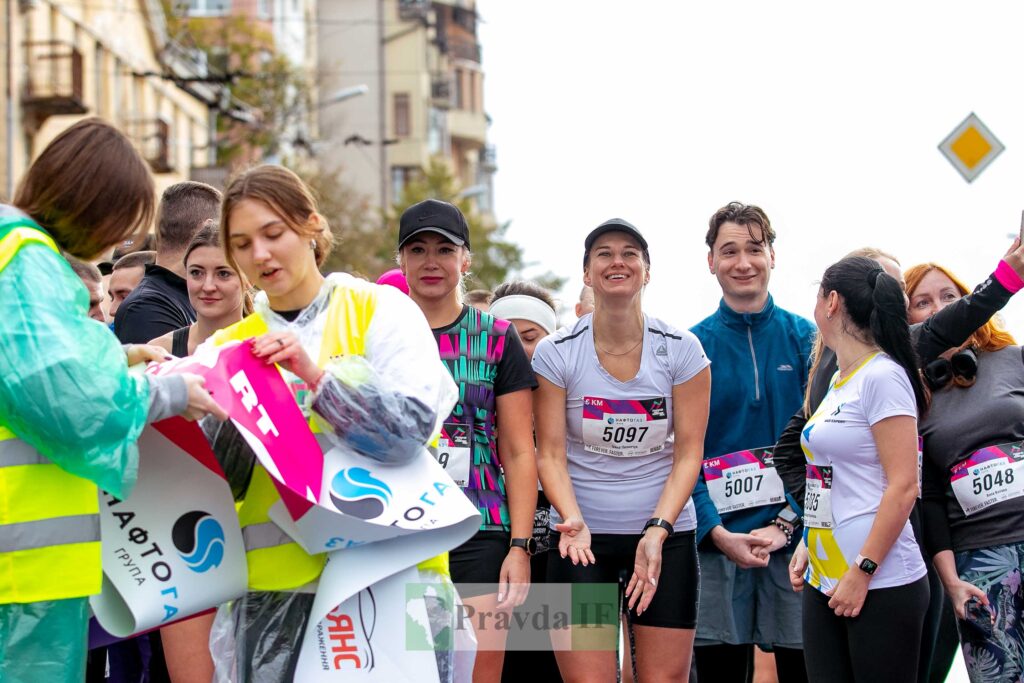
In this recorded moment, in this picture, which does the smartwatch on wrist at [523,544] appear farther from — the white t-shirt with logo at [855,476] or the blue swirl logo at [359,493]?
the blue swirl logo at [359,493]

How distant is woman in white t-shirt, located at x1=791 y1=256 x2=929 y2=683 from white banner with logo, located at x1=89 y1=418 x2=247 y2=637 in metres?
2.47

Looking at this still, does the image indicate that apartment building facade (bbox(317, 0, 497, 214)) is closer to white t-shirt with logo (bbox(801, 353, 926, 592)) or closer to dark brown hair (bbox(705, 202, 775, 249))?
dark brown hair (bbox(705, 202, 775, 249))

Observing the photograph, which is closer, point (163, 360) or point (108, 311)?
point (163, 360)

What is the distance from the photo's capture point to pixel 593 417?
604 centimetres

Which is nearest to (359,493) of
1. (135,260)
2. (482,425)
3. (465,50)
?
(482,425)

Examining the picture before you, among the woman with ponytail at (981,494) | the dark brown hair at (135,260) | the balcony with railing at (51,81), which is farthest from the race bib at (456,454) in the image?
the balcony with railing at (51,81)

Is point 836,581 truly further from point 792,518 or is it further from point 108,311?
point 108,311

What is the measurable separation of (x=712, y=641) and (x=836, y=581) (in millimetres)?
1587

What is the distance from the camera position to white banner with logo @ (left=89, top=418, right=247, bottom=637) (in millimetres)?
3982

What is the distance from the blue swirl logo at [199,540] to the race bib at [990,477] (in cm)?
331

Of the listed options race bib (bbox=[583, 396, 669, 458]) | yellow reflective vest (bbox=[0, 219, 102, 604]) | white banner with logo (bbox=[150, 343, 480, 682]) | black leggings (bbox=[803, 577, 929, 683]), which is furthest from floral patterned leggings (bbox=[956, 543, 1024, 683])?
yellow reflective vest (bbox=[0, 219, 102, 604])

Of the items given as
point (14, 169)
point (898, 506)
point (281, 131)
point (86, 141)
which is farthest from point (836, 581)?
point (281, 131)

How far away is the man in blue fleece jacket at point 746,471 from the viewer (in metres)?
6.92

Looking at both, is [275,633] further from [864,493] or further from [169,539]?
[864,493]
